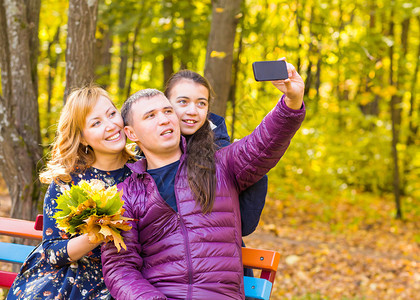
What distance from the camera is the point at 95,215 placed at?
2.51 meters

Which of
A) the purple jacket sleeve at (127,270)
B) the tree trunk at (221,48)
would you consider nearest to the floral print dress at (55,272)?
the purple jacket sleeve at (127,270)

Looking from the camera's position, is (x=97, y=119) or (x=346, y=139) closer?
(x=97, y=119)

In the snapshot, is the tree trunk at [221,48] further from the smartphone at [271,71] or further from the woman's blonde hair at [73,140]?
the smartphone at [271,71]

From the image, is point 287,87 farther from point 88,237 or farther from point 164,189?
point 88,237

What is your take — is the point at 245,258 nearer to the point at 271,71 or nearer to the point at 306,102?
the point at 271,71

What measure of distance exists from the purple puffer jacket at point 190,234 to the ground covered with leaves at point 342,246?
3.84m

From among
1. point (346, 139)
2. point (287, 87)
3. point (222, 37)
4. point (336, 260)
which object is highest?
point (222, 37)

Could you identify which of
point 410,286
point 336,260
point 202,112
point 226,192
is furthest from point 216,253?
point 336,260

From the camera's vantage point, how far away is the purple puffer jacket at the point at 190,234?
2619 millimetres

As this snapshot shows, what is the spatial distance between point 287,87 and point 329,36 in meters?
4.31

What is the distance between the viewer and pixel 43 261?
3084 mm

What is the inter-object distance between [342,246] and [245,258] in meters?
5.89

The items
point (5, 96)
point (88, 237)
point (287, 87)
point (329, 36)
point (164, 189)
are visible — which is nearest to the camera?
point (287, 87)

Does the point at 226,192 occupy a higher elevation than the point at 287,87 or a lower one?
lower
